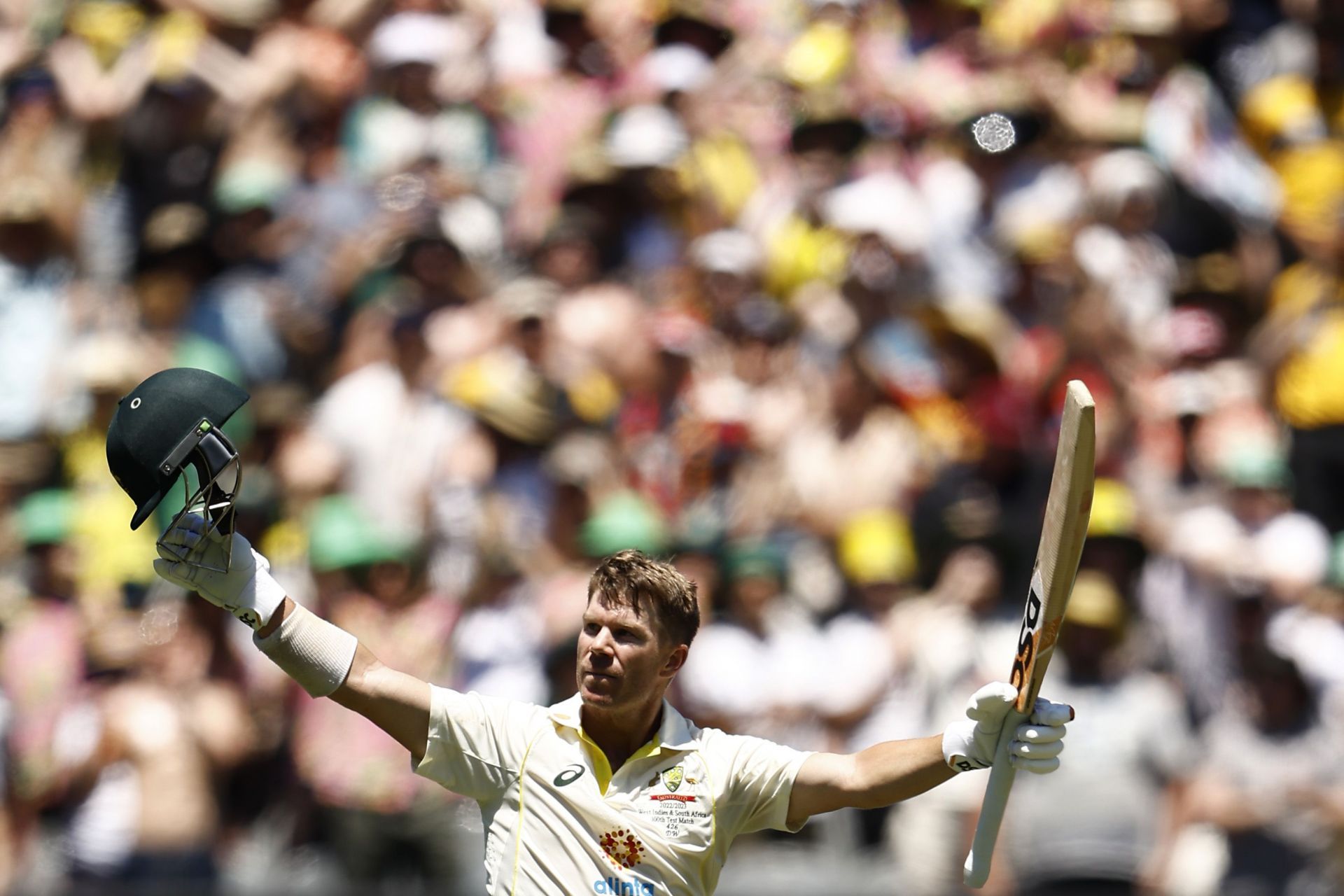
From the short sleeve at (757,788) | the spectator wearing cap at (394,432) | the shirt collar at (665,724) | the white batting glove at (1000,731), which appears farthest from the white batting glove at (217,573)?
the spectator wearing cap at (394,432)

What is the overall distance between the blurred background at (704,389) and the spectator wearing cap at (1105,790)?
0.05ft

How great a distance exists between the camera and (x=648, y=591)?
15.8 feet

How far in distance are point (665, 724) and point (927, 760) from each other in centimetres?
68

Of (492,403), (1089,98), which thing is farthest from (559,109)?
(1089,98)

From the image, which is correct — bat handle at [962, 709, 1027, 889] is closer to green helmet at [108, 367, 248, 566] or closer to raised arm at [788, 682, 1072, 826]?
raised arm at [788, 682, 1072, 826]

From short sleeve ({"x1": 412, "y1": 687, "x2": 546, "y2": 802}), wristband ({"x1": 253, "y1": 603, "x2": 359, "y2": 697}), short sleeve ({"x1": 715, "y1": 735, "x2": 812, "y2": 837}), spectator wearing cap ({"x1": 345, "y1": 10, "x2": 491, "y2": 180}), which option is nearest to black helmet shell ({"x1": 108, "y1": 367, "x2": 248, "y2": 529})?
wristband ({"x1": 253, "y1": 603, "x2": 359, "y2": 697})

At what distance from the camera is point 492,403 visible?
27.4 feet

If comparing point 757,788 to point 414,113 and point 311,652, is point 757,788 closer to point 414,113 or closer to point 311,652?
point 311,652

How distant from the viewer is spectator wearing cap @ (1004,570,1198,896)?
7.21m

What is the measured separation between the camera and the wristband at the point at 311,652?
180 inches

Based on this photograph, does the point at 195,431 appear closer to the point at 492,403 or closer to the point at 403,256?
the point at 492,403

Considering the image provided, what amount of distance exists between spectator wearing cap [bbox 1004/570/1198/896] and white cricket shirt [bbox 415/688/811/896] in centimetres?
266

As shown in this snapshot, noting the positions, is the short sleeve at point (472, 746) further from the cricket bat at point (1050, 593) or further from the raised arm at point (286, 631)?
the cricket bat at point (1050, 593)

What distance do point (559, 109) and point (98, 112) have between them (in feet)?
7.76
